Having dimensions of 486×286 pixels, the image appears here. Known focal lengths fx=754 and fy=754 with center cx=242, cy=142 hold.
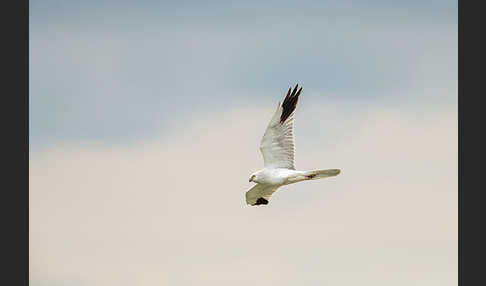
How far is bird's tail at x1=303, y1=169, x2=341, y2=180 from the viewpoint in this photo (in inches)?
872

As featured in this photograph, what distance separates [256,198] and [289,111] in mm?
4006

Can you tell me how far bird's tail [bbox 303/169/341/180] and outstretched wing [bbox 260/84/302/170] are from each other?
136cm

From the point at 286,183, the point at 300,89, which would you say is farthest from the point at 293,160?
the point at 300,89

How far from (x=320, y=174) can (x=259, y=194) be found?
4.30 meters

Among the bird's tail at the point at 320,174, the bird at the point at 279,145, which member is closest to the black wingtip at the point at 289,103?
the bird at the point at 279,145

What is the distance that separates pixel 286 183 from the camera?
79.0 feet

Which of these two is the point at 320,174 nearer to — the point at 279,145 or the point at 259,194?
the point at 279,145

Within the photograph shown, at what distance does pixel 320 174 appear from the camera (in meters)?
22.5

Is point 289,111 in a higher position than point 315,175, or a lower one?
higher

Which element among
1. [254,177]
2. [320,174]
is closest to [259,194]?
[254,177]

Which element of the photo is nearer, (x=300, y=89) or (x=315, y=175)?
(x=315, y=175)

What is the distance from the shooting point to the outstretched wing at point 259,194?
84.7 feet

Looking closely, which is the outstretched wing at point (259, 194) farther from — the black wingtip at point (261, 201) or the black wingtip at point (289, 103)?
the black wingtip at point (289, 103)

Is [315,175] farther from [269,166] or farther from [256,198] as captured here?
[256,198]
